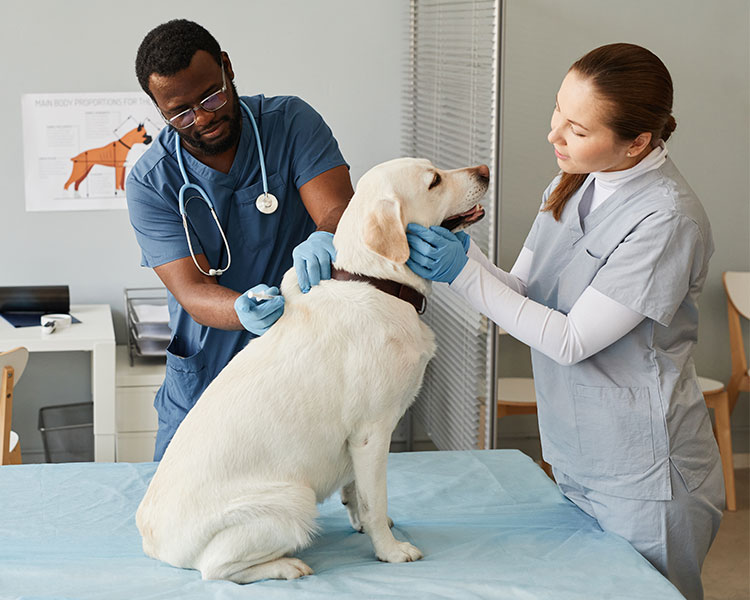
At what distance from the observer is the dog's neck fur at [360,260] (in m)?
1.43

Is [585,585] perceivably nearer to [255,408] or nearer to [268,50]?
[255,408]

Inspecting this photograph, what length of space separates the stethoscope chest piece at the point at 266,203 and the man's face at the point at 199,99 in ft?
0.49

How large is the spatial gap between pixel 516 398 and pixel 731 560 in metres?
0.95

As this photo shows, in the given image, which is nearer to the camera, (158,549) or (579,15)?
(158,549)

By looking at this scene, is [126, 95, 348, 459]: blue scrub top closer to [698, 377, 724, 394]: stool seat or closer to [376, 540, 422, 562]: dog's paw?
[376, 540, 422, 562]: dog's paw

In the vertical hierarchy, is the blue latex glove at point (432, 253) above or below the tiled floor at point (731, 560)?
above

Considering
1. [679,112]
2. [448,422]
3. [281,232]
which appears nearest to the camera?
[281,232]

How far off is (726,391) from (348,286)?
2.46 m

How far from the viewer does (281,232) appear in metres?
1.99

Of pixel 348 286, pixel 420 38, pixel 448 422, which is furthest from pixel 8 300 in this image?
pixel 348 286

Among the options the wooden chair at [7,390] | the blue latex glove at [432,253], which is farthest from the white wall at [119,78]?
the blue latex glove at [432,253]

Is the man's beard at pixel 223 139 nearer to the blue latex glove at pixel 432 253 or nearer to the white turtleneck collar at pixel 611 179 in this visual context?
the blue latex glove at pixel 432 253

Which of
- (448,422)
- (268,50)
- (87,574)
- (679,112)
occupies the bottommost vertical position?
(448,422)

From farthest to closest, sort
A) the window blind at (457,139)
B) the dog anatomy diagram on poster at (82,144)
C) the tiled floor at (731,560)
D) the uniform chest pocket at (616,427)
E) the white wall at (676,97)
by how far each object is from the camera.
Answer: the white wall at (676,97), the dog anatomy diagram on poster at (82,144), the tiled floor at (731,560), the window blind at (457,139), the uniform chest pocket at (616,427)
